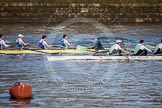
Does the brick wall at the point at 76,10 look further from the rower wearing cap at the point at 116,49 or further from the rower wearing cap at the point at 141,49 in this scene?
the rower wearing cap at the point at 116,49

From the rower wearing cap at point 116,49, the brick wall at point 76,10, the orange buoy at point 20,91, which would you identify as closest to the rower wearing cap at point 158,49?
the rower wearing cap at point 116,49

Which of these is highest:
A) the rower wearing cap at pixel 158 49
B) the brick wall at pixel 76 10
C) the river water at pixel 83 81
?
the brick wall at pixel 76 10

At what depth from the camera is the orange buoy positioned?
910 inches

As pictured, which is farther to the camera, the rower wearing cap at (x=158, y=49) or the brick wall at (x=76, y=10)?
the brick wall at (x=76, y=10)

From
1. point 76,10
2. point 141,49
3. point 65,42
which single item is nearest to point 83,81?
point 141,49

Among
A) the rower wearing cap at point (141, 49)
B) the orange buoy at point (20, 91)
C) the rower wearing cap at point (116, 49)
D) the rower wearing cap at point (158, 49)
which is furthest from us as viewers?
the rower wearing cap at point (158, 49)

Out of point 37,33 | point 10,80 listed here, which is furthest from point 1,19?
point 10,80

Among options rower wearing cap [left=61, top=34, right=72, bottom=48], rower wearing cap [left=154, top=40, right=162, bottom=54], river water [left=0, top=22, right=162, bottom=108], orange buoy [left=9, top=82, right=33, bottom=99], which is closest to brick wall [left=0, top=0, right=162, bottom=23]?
rower wearing cap [left=61, top=34, right=72, bottom=48]

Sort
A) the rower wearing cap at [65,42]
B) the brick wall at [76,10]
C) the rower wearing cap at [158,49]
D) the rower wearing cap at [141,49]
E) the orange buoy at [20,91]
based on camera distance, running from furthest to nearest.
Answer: the brick wall at [76,10] → the rower wearing cap at [65,42] → the rower wearing cap at [158,49] → the rower wearing cap at [141,49] → the orange buoy at [20,91]

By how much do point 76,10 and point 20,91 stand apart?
3903 cm

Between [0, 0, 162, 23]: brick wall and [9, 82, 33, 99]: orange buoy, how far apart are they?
124 feet

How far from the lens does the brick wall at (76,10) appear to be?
6122 cm

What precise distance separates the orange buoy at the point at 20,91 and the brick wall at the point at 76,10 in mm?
37813

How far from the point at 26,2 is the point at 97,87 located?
35.3 m
